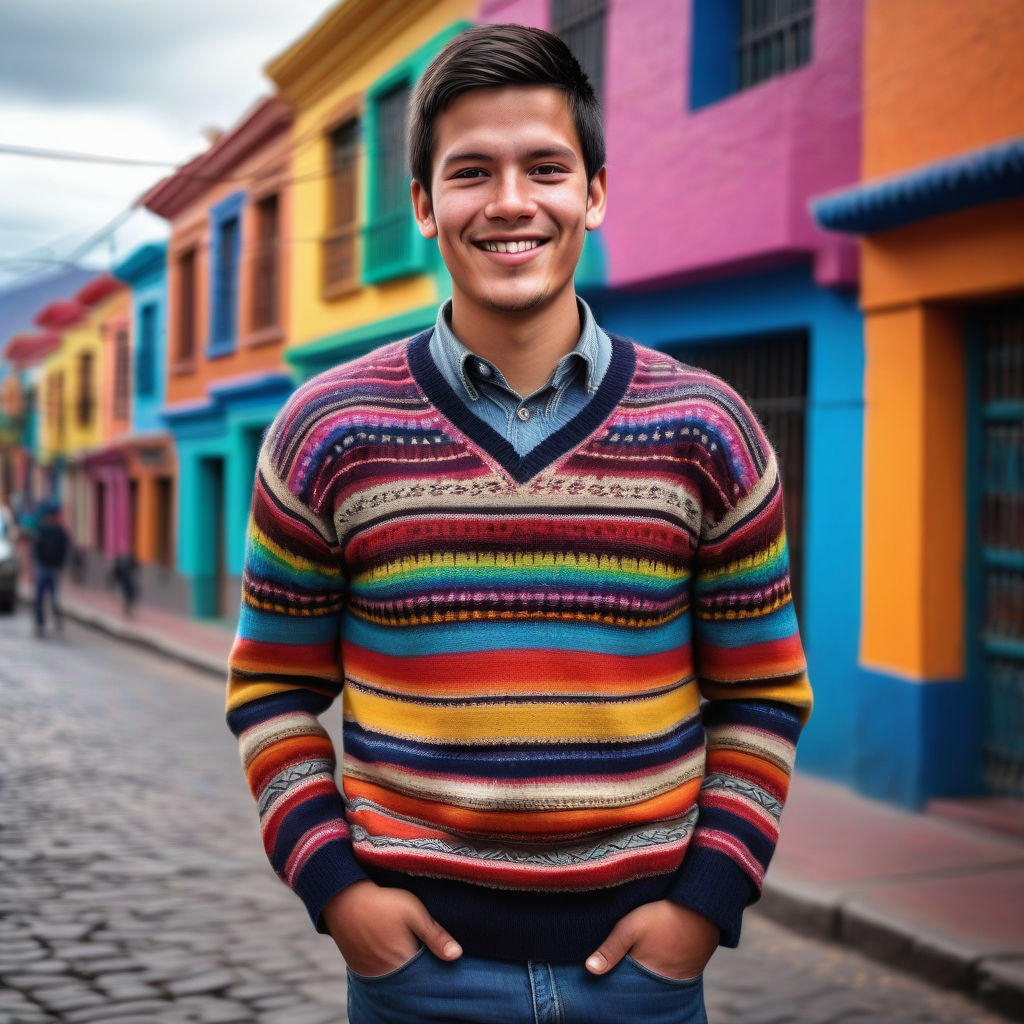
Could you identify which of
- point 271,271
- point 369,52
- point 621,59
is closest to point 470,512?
point 621,59

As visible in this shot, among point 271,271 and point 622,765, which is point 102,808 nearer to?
point 622,765

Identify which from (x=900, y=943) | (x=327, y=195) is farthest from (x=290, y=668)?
(x=327, y=195)

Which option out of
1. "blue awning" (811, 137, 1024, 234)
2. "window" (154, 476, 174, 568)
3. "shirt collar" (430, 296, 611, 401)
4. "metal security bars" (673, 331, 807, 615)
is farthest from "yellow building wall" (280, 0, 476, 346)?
"shirt collar" (430, 296, 611, 401)

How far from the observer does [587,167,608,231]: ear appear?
6.34 feet

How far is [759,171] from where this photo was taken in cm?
832

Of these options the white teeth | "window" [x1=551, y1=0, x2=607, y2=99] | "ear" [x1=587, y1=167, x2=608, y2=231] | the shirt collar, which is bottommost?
the shirt collar

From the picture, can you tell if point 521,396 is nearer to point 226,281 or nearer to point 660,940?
point 660,940

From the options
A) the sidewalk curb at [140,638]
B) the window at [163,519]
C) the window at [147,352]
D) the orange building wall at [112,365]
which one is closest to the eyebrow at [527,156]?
the sidewalk curb at [140,638]

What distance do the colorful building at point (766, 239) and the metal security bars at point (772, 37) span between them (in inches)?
0.5

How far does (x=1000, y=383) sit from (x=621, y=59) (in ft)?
14.2

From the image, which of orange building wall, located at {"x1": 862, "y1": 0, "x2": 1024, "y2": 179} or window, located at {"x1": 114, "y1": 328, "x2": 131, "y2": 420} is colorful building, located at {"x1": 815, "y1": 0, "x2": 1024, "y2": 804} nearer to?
orange building wall, located at {"x1": 862, "y1": 0, "x2": 1024, "y2": 179}

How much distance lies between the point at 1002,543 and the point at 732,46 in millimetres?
4116

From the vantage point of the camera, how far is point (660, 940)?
1722 millimetres

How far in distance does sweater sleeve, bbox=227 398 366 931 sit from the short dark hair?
17.9 inches
